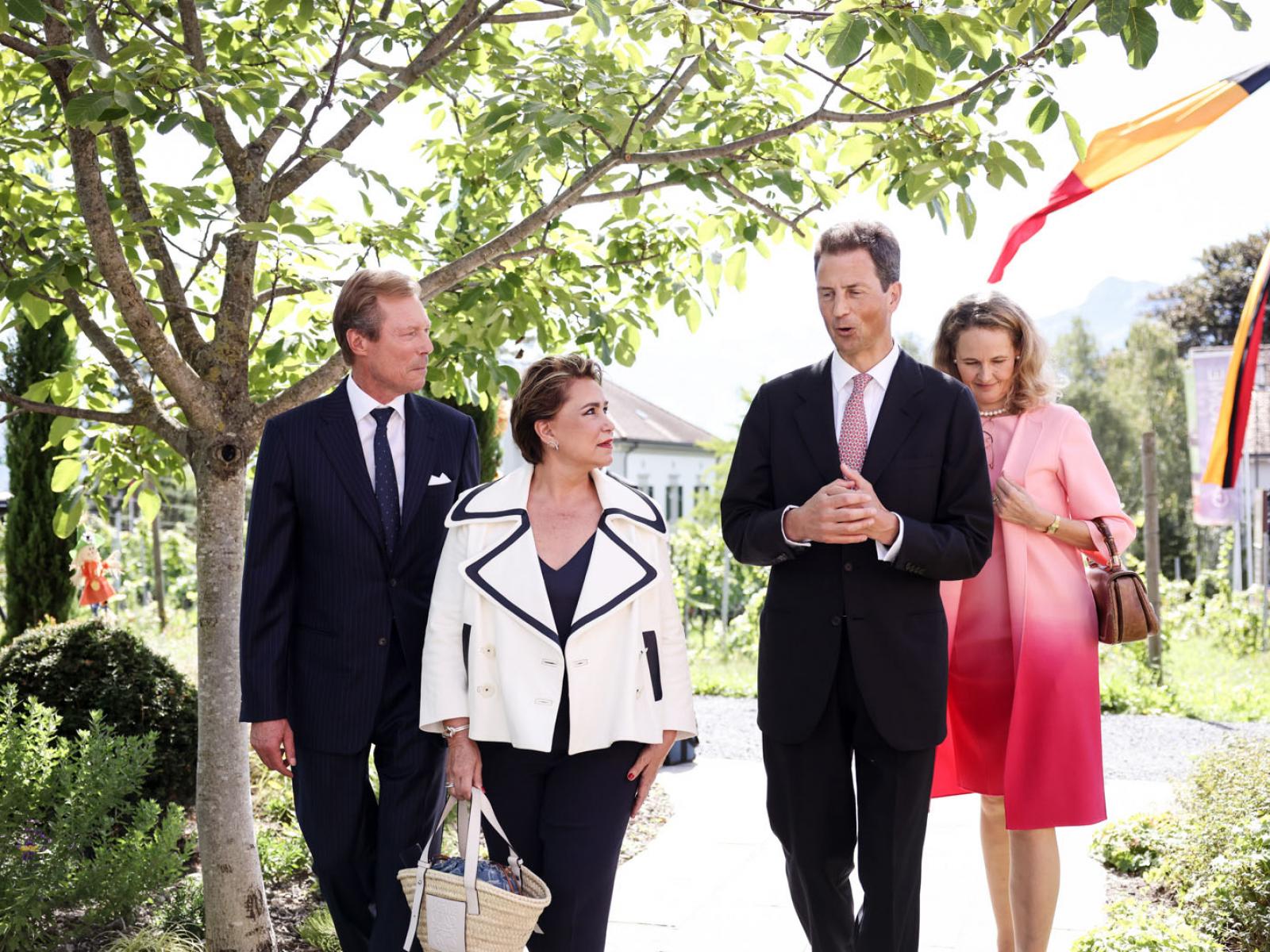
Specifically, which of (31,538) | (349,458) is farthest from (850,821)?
(31,538)

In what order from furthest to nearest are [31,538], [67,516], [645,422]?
[645,422] → [31,538] → [67,516]

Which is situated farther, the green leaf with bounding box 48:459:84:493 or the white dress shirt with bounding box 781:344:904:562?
the green leaf with bounding box 48:459:84:493

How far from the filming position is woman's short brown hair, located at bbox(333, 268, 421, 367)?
3195 mm

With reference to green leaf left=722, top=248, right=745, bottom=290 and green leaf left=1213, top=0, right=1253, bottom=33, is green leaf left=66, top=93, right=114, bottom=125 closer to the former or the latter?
green leaf left=722, top=248, right=745, bottom=290

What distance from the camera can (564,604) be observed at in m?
2.96

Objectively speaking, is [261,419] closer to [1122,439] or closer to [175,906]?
[175,906]

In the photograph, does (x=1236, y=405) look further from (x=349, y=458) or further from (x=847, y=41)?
(x=349, y=458)

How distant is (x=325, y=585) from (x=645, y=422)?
120ft

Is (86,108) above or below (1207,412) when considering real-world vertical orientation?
below

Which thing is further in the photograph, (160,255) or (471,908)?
(160,255)

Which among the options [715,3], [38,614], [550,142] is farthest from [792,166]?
[38,614]

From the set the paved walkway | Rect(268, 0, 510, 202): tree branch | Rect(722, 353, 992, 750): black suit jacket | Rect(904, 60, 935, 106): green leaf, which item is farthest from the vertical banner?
Rect(722, 353, 992, 750): black suit jacket

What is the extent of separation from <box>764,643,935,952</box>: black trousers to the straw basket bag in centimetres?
69

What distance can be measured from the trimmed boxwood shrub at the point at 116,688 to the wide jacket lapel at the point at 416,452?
9.54ft
